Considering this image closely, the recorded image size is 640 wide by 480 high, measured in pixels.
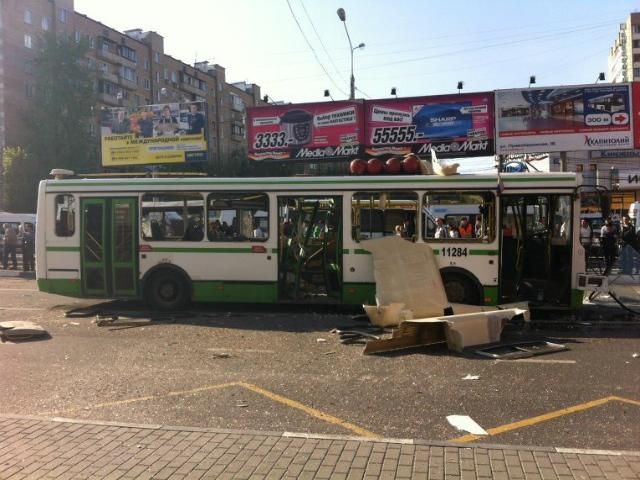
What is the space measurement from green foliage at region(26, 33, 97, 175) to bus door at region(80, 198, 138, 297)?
36.4 metres

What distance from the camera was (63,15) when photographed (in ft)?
209

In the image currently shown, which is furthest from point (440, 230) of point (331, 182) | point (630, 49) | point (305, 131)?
point (630, 49)

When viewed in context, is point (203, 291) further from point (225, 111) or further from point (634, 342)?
point (225, 111)

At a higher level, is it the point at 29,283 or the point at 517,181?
the point at 517,181

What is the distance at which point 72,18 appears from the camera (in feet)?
214

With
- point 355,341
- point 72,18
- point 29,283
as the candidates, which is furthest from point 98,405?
point 72,18

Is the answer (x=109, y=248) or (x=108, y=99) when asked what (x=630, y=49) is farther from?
(x=109, y=248)

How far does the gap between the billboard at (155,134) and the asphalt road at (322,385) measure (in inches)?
735

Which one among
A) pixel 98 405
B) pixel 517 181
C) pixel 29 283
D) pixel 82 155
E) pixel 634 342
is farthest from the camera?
pixel 82 155

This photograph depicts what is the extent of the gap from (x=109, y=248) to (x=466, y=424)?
893 centimetres

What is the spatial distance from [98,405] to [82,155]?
145 feet

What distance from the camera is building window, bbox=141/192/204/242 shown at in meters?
11.6

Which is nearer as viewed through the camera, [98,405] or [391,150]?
[98,405]

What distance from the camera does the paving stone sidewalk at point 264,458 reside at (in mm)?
3941
